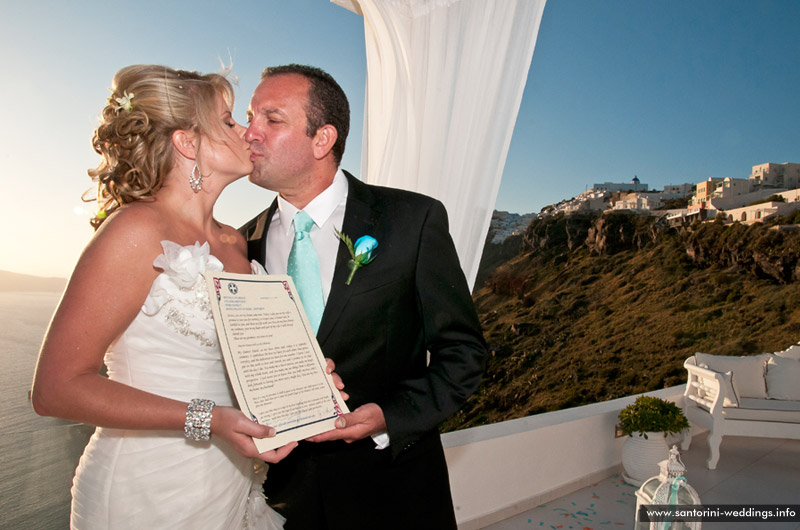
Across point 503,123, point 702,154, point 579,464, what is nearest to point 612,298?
point 702,154

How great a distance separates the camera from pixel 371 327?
1264mm

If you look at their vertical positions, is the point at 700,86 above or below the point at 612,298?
above

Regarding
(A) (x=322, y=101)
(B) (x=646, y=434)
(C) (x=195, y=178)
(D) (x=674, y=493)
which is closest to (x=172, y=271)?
(C) (x=195, y=178)

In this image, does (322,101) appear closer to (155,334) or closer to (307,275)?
(307,275)

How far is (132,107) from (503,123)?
4.78ft

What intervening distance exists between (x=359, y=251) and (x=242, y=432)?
0.53 meters

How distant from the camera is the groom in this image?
124cm

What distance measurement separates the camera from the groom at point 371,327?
124 centimetres

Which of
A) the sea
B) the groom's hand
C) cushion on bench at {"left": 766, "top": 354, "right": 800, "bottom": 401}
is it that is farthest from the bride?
cushion on bench at {"left": 766, "top": 354, "right": 800, "bottom": 401}

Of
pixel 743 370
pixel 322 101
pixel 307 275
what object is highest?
pixel 322 101

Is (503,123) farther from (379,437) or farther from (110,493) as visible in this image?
(110,493)

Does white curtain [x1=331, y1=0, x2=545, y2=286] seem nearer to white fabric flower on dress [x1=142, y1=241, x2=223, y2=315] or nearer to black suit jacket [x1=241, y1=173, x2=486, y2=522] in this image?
black suit jacket [x1=241, y1=173, x2=486, y2=522]

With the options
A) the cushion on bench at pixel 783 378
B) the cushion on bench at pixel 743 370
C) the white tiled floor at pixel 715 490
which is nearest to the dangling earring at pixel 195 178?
the white tiled floor at pixel 715 490

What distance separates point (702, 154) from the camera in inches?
1001
